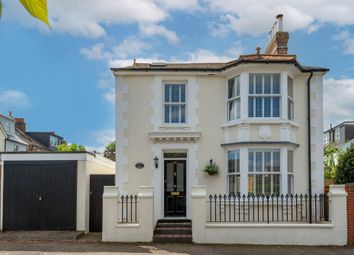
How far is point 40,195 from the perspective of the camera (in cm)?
1573

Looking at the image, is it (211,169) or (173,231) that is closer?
(173,231)

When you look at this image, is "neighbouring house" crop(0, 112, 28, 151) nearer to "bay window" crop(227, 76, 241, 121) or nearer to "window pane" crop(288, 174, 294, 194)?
"bay window" crop(227, 76, 241, 121)

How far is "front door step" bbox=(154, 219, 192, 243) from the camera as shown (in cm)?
1373

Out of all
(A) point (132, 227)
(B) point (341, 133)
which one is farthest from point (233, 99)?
(B) point (341, 133)

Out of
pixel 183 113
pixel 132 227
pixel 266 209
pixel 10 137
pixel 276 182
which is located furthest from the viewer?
pixel 10 137

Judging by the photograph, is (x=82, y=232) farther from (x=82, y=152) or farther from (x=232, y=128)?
(x=232, y=128)

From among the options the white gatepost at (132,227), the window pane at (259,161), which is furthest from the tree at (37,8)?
the window pane at (259,161)

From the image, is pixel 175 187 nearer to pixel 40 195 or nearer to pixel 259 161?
pixel 259 161

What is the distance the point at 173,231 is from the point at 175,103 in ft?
14.9

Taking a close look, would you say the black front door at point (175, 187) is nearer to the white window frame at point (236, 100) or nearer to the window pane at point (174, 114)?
the window pane at point (174, 114)

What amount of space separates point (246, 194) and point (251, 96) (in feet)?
10.8

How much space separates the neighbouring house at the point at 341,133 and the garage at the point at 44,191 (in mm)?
33059

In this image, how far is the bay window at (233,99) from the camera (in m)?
16.0

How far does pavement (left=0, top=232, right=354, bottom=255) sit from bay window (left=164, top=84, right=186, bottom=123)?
15.7 ft
